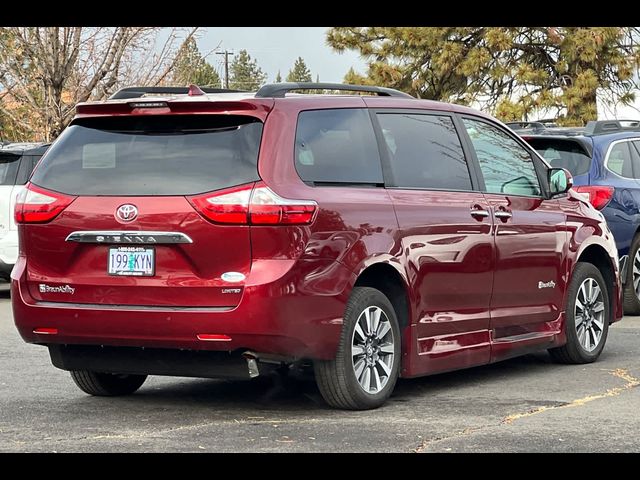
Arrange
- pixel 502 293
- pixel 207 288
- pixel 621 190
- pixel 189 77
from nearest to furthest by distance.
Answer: pixel 207 288 → pixel 502 293 → pixel 621 190 → pixel 189 77

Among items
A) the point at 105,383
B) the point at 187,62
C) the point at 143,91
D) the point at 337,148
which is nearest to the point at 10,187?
the point at 105,383

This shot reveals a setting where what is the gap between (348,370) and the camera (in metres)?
7.62

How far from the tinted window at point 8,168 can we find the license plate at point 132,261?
27.7ft

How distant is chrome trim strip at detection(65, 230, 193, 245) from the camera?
7324mm

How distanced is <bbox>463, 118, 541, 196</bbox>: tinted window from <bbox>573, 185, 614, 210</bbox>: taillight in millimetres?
3308

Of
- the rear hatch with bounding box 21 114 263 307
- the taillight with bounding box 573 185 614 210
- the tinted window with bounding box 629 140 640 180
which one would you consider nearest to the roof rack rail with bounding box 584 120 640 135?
the tinted window with bounding box 629 140 640 180

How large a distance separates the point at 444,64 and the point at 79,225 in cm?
2956

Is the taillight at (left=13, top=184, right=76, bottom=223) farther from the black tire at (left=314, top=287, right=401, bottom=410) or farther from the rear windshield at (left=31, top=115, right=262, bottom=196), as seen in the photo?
the black tire at (left=314, top=287, right=401, bottom=410)

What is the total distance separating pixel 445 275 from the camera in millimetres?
8352

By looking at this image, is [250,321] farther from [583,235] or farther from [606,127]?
[606,127]

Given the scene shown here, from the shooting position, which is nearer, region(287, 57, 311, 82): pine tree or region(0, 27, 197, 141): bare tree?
region(0, 27, 197, 141): bare tree

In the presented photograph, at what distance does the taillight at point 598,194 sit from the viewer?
42.0 feet
